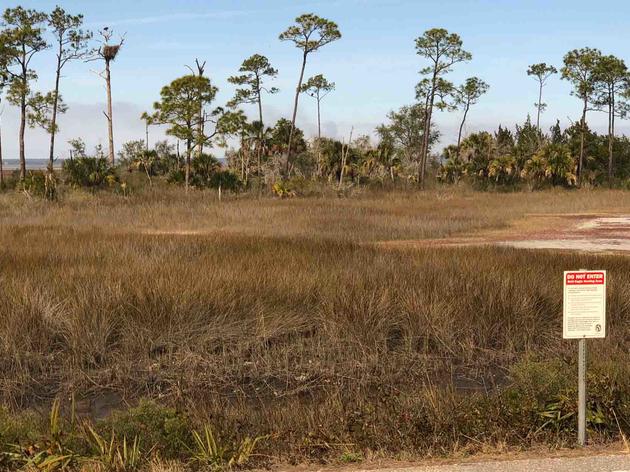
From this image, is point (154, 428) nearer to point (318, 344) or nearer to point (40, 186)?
point (318, 344)

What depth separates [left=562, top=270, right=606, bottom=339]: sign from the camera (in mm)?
4523

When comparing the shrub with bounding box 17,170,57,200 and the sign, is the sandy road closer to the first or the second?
the sign

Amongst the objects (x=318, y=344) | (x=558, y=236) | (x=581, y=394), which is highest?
(x=558, y=236)

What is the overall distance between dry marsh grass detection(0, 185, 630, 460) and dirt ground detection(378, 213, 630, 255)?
486cm

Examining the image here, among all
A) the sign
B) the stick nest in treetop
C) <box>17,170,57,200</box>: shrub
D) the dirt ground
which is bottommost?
the dirt ground

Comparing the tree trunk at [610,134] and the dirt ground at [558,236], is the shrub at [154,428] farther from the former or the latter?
the tree trunk at [610,134]

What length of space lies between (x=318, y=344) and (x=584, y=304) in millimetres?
3829

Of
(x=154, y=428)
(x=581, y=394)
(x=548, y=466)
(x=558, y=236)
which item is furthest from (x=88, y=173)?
(x=548, y=466)

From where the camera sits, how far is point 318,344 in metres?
7.94

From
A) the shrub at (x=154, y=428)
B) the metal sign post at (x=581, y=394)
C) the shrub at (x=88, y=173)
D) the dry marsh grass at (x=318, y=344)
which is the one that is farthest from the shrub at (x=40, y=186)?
the metal sign post at (x=581, y=394)

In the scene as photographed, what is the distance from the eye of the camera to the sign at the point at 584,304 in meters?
4.52

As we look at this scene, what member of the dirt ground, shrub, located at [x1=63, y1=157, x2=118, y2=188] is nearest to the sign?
the dirt ground

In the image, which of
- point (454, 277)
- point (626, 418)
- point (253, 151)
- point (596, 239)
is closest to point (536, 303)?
point (454, 277)

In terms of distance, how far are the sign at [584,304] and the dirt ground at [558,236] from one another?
40.9 ft
